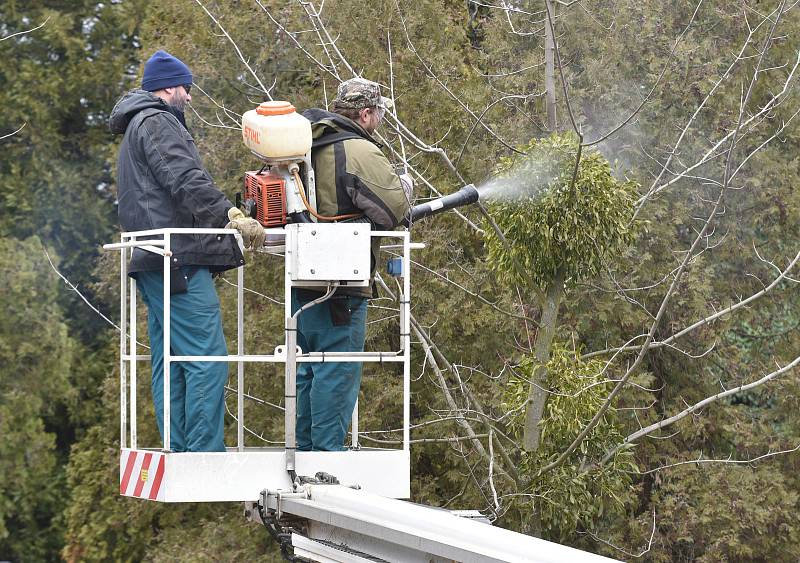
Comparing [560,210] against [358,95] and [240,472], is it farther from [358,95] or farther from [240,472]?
[240,472]

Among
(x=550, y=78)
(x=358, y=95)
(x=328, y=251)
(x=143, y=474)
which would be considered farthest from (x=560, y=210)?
(x=143, y=474)

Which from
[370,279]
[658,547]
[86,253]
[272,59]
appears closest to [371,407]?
[658,547]

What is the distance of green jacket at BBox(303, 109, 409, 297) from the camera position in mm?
7266

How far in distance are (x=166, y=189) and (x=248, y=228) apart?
634mm

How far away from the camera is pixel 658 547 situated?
1667 centimetres

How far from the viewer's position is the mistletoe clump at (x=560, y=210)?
10945 millimetres

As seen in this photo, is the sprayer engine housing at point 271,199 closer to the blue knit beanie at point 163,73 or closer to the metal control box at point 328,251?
the metal control box at point 328,251

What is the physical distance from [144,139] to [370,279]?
1323mm

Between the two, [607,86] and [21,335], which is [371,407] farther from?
[21,335]

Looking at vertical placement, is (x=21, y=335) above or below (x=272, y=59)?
below

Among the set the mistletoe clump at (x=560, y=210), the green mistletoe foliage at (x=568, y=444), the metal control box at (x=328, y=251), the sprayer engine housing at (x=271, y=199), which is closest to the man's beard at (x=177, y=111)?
the sprayer engine housing at (x=271, y=199)

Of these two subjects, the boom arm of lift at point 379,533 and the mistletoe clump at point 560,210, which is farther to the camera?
the mistletoe clump at point 560,210

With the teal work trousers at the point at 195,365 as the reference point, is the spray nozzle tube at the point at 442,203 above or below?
above

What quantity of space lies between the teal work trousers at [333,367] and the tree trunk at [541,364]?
15.0 ft
